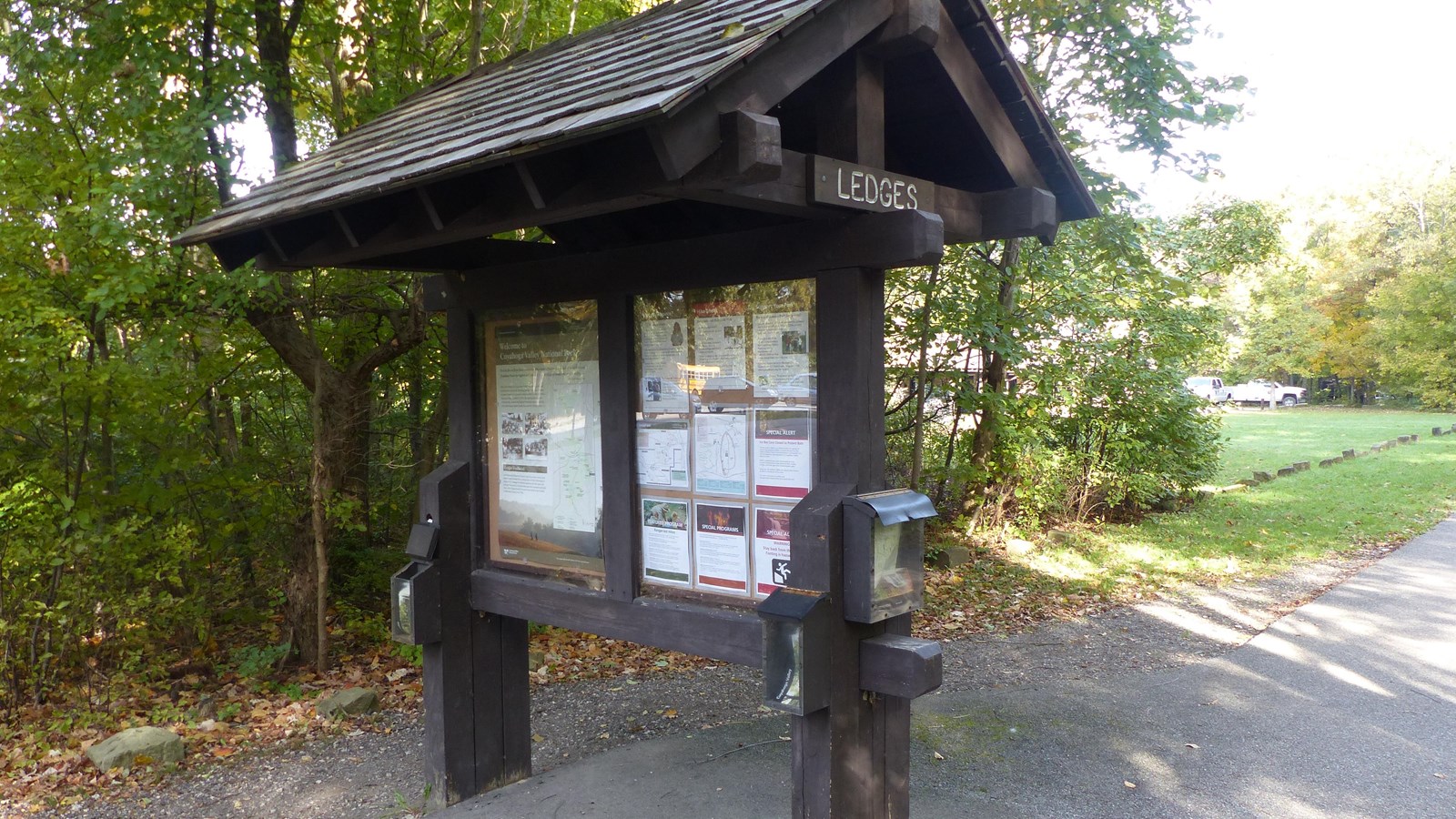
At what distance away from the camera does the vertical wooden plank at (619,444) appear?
376cm

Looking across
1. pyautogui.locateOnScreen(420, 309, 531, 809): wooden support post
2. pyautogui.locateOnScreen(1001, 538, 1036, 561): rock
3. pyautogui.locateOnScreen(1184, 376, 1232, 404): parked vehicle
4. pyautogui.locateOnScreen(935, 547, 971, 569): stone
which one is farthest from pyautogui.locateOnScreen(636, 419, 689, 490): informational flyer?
pyautogui.locateOnScreen(1184, 376, 1232, 404): parked vehicle

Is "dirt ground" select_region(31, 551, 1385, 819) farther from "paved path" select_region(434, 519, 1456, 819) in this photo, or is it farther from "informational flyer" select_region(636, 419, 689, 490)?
"informational flyer" select_region(636, 419, 689, 490)

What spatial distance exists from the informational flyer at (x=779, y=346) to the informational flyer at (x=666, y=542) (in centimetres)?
65

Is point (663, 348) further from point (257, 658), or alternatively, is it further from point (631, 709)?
point (257, 658)

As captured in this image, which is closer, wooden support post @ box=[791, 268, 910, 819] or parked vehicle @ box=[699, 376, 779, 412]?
wooden support post @ box=[791, 268, 910, 819]

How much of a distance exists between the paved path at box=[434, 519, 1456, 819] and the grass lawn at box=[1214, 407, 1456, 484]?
8.10 metres

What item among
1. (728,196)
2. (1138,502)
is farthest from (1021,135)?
(1138,502)

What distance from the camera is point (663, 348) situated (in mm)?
3699

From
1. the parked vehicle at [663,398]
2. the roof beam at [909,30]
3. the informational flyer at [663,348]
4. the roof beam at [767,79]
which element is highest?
the roof beam at [909,30]

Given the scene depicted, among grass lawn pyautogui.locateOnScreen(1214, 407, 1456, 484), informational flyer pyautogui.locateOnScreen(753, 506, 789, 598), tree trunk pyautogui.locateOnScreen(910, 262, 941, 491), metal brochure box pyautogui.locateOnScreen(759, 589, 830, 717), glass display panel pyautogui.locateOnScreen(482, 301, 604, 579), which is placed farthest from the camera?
grass lawn pyautogui.locateOnScreen(1214, 407, 1456, 484)

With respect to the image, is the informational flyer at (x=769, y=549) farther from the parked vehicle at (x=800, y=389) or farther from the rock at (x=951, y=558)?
the rock at (x=951, y=558)

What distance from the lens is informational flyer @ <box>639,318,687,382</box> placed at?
3.65 metres

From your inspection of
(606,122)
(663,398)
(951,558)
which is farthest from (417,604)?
(951,558)

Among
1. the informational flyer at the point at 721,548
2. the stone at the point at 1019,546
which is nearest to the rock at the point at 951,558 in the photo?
the stone at the point at 1019,546
